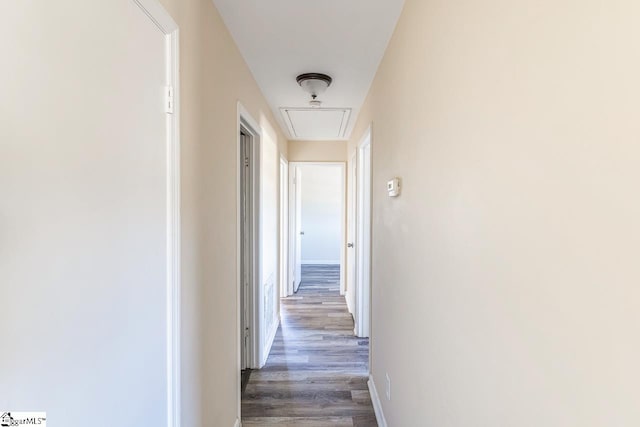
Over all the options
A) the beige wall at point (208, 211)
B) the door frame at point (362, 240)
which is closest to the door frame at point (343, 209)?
the door frame at point (362, 240)

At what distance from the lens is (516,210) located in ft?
2.21

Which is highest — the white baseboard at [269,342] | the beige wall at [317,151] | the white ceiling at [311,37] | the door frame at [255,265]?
the white ceiling at [311,37]

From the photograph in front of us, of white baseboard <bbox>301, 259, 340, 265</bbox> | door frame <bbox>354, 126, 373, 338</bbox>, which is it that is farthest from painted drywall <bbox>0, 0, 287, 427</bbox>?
white baseboard <bbox>301, 259, 340, 265</bbox>

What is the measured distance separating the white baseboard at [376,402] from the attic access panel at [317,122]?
247 centimetres

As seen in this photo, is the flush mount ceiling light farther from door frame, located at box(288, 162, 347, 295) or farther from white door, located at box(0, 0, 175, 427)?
door frame, located at box(288, 162, 347, 295)

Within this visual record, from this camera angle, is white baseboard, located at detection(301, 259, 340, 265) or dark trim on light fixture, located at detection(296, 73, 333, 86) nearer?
dark trim on light fixture, located at detection(296, 73, 333, 86)

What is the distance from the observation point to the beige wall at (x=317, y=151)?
182 inches

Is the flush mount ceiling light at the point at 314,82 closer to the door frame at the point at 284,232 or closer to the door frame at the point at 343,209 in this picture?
the door frame at the point at 284,232

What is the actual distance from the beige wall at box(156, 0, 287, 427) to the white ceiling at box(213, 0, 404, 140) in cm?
13

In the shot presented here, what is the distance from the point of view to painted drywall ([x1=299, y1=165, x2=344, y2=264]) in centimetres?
768

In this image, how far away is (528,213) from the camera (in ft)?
2.07

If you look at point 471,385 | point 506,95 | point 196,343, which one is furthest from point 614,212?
point 196,343

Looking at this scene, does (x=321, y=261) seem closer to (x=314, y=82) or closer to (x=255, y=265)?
(x=255, y=265)

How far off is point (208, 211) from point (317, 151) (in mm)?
3320
